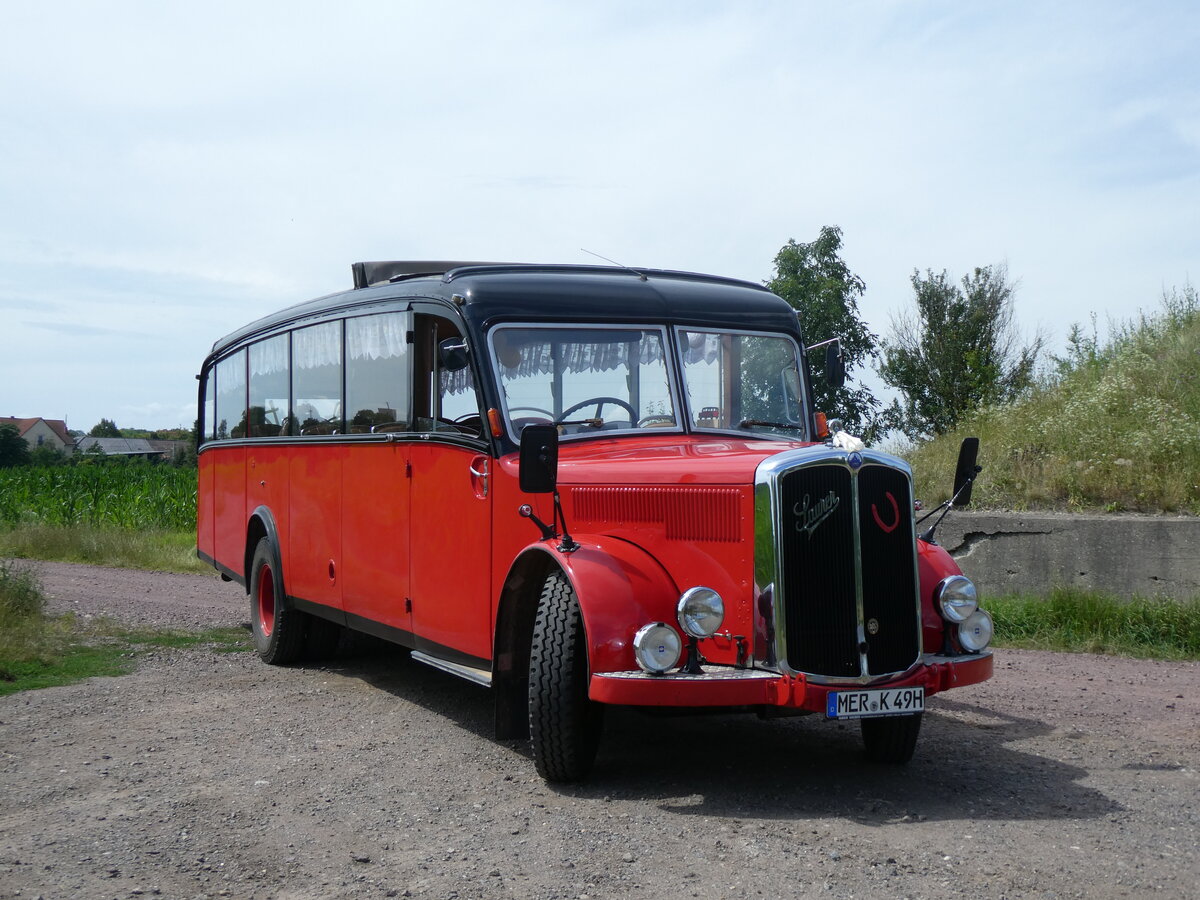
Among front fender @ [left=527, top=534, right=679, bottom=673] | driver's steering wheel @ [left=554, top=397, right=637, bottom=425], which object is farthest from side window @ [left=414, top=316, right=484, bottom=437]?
front fender @ [left=527, top=534, right=679, bottom=673]

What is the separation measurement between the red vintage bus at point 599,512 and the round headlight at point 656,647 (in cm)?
1

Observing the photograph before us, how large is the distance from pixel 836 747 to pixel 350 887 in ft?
10.6

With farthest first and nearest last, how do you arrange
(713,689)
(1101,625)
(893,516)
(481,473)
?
(1101,625)
(481,473)
(893,516)
(713,689)

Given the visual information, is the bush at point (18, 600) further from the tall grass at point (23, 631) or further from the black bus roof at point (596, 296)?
the black bus roof at point (596, 296)

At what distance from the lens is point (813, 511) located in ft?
18.5

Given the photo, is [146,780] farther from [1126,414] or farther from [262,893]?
[1126,414]

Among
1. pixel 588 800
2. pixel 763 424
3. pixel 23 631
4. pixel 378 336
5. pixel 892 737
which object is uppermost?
pixel 378 336

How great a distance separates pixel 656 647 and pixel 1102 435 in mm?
9063

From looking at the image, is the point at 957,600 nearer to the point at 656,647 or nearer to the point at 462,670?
the point at 656,647

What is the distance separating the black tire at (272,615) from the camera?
997 cm

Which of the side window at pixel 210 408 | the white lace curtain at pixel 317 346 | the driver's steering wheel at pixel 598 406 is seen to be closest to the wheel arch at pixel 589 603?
the driver's steering wheel at pixel 598 406

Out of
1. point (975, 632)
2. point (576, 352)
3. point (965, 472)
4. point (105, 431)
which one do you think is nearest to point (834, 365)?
point (965, 472)

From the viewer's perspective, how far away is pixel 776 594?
18.2ft

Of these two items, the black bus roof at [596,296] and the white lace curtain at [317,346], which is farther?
the white lace curtain at [317,346]
